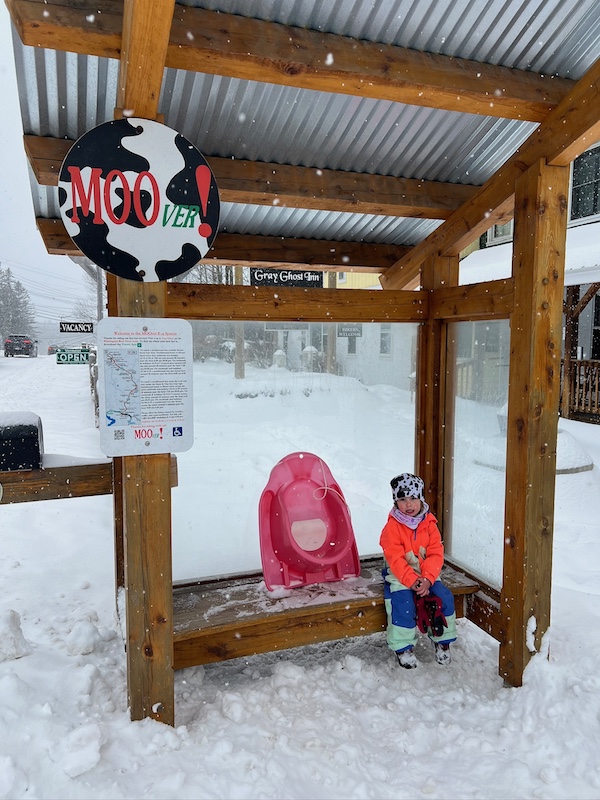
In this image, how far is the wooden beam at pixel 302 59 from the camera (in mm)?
2181

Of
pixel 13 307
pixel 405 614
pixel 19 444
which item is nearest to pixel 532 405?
pixel 405 614

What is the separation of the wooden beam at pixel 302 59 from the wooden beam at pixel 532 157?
149mm

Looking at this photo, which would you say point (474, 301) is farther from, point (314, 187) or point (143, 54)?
point (143, 54)

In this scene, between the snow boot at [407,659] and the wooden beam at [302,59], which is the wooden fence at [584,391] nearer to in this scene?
the snow boot at [407,659]

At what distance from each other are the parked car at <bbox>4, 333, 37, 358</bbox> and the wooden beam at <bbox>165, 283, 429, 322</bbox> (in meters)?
28.8

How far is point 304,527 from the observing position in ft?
13.1

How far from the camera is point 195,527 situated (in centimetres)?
391

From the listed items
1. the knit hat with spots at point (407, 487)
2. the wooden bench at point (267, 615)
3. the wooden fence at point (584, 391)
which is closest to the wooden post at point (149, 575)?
the wooden bench at point (267, 615)

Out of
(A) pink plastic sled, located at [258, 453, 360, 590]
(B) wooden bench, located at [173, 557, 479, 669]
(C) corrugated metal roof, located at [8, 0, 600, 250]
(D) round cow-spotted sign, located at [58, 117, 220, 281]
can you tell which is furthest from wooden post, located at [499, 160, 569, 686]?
(D) round cow-spotted sign, located at [58, 117, 220, 281]

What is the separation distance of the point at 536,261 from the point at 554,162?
0.51 meters

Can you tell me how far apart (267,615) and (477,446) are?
179cm

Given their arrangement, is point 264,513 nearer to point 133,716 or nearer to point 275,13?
point 133,716

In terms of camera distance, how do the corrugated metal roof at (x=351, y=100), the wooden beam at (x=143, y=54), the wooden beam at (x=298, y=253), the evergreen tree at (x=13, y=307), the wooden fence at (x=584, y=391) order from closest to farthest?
1. the wooden beam at (x=143, y=54)
2. the corrugated metal roof at (x=351, y=100)
3. the wooden beam at (x=298, y=253)
4. the wooden fence at (x=584, y=391)
5. the evergreen tree at (x=13, y=307)

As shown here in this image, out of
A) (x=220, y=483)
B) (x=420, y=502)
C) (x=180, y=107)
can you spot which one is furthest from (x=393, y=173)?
(x=220, y=483)
